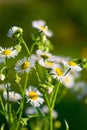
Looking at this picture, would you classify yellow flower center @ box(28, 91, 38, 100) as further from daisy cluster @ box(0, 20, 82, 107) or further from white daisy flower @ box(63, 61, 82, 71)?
white daisy flower @ box(63, 61, 82, 71)

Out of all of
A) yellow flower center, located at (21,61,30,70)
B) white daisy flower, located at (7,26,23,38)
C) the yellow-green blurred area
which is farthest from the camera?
the yellow-green blurred area

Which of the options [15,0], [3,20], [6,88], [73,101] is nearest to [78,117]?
[73,101]

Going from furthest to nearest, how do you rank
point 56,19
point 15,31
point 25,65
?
point 56,19, point 15,31, point 25,65

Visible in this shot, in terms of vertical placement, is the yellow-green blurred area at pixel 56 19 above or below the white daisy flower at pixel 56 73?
above

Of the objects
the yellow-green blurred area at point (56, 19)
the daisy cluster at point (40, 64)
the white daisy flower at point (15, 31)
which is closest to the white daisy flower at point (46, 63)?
Result: the daisy cluster at point (40, 64)

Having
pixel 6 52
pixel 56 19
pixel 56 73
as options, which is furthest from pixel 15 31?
pixel 56 19

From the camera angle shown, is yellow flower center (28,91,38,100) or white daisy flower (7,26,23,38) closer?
yellow flower center (28,91,38,100)

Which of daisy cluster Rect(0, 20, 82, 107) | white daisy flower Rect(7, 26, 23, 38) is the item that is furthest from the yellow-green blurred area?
daisy cluster Rect(0, 20, 82, 107)

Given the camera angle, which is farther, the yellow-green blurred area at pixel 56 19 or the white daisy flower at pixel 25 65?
the yellow-green blurred area at pixel 56 19

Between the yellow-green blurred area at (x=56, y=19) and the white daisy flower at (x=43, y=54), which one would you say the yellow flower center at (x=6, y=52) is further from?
the yellow-green blurred area at (x=56, y=19)

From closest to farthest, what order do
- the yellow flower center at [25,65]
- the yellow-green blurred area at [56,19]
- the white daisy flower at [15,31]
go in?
the yellow flower center at [25,65], the white daisy flower at [15,31], the yellow-green blurred area at [56,19]

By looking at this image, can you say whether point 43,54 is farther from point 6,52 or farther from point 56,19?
point 56,19
